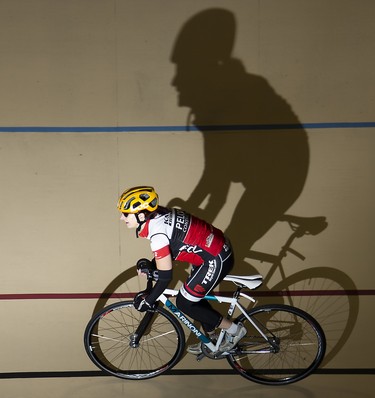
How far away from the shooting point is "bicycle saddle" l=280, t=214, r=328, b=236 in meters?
3.75

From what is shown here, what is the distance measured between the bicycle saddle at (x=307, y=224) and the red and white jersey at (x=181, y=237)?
3.93ft

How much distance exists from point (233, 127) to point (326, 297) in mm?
1792

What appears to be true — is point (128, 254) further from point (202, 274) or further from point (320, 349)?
point (320, 349)

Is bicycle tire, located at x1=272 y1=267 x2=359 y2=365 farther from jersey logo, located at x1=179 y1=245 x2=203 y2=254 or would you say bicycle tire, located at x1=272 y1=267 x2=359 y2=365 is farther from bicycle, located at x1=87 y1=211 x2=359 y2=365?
jersey logo, located at x1=179 y1=245 x2=203 y2=254

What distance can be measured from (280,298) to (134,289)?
1347 mm

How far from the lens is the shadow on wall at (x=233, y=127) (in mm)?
3791

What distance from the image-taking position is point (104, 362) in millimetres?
3436

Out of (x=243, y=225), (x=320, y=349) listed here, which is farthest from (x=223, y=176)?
(x=320, y=349)

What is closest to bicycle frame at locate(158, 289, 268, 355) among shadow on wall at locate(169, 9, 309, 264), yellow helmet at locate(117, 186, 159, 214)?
yellow helmet at locate(117, 186, 159, 214)

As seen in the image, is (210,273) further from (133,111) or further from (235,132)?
(133,111)

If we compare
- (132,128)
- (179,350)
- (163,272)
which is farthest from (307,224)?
(132,128)

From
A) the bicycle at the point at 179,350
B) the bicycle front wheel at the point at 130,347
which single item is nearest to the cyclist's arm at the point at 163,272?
the bicycle at the point at 179,350

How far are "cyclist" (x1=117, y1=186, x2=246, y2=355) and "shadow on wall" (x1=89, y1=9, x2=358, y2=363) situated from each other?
1.00 metres

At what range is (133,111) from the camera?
3783 millimetres
